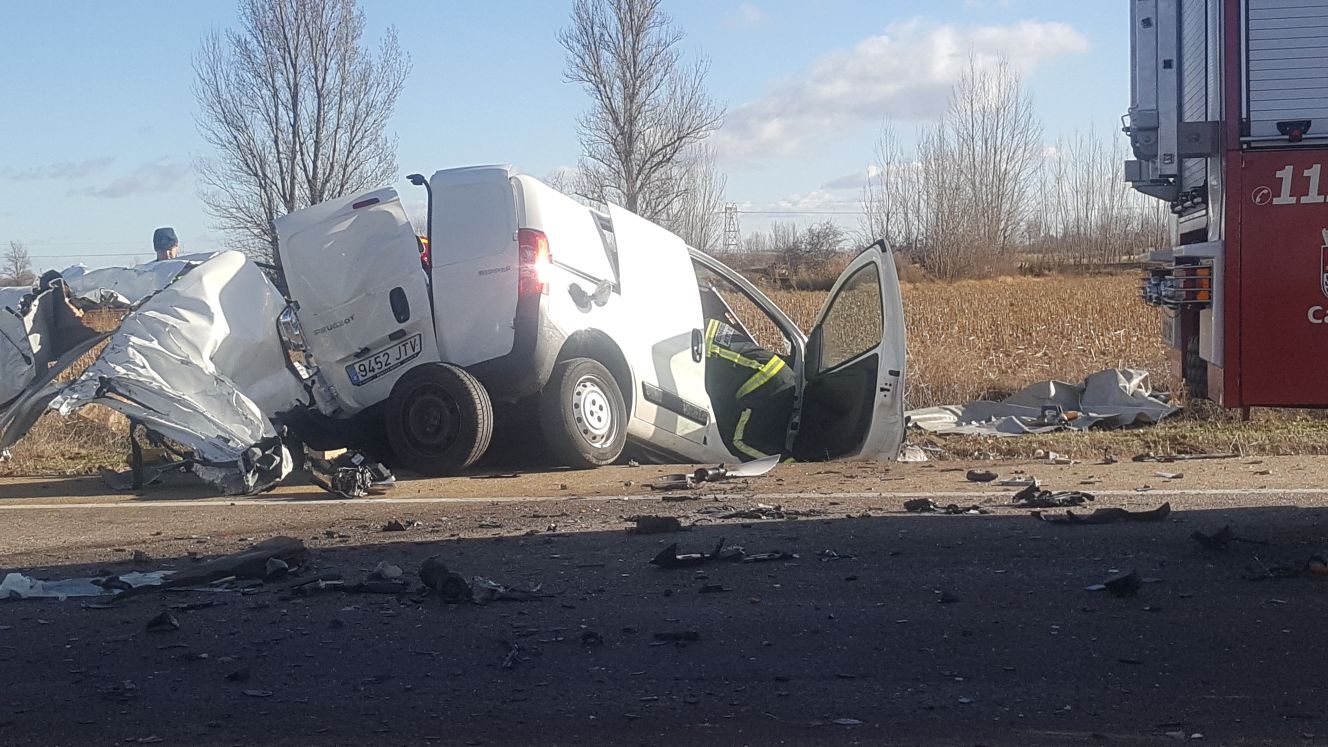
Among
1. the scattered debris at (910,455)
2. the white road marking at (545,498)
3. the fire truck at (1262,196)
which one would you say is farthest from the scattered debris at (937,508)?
the scattered debris at (910,455)

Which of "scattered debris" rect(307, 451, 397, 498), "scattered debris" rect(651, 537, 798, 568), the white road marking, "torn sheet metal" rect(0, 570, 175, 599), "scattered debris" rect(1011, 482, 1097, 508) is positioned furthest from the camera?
"scattered debris" rect(307, 451, 397, 498)

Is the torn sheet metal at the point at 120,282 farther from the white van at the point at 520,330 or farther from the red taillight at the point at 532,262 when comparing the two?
the red taillight at the point at 532,262

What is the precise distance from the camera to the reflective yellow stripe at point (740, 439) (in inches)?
388

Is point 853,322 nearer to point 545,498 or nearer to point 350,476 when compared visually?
point 545,498

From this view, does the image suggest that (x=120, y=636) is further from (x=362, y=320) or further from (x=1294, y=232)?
(x=1294, y=232)

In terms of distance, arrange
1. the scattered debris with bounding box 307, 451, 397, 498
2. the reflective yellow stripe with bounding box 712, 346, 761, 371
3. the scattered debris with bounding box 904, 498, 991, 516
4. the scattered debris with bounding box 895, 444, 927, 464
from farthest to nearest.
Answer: the reflective yellow stripe with bounding box 712, 346, 761, 371 → the scattered debris with bounding box 895, 444, 927, 464 → the scattered debris with bounding box 307, 451, 397, 498 → the scattered debris with bounding box 904, 498, 991, 516

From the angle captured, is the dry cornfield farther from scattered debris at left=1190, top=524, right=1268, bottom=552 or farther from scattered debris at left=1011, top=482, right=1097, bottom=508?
scattered debris at left=1190, top=524, right=1268, bottom=552

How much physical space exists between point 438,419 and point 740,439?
97.2 inches

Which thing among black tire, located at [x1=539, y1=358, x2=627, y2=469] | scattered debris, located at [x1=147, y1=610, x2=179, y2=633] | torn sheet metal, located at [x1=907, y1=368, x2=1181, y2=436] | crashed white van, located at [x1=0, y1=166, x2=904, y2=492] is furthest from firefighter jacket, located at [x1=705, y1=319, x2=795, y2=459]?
scattered debris, located at [x1=147, y1=610, x2=179, y2=633]

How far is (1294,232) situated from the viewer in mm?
5711

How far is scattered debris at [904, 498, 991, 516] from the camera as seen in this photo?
703cm

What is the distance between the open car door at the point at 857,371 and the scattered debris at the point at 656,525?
276 cm

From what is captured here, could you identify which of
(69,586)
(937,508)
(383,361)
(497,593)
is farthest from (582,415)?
(69,586)

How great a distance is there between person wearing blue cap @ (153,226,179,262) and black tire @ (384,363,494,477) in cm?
367
